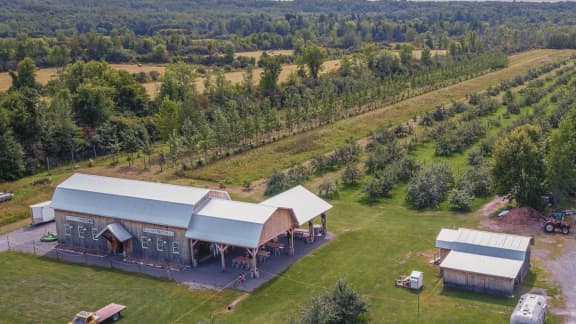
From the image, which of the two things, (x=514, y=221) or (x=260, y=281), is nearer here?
(x=260, y=281)

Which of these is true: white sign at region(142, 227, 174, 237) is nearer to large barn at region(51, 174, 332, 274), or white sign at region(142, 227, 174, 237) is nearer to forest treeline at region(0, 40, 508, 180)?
large barn at region(51, 174, 332, 274)

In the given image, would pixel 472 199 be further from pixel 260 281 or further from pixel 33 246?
pixel 33 246

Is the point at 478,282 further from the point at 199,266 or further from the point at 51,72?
the point at 51,72

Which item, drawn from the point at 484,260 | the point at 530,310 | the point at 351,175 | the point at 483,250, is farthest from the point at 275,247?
the point at 351,175

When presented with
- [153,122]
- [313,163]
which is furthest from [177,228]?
[153,122]

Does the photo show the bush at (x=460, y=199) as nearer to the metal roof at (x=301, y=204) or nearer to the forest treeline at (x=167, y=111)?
the metal roof at (x=301, y=204)

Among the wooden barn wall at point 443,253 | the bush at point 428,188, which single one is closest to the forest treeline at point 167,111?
the bush at point 428,188
